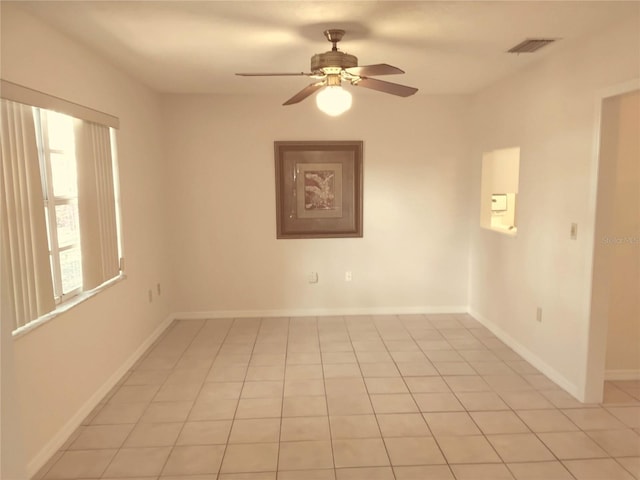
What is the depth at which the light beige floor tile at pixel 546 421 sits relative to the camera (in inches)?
104

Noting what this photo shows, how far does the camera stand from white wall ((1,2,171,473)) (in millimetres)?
2250

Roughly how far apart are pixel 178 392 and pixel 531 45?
3474mm

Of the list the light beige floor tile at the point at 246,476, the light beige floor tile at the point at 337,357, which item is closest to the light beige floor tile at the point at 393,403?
the light beige floor tile at the point at 337,357

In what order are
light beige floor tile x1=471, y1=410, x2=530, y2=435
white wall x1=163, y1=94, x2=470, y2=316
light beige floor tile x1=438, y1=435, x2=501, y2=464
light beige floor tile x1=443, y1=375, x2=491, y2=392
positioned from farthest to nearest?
white wall x1=163, y1=94, x2=470, y2=316, light beige floor tile x1=443, y1=375, x2=491, y2=392, light beige floor tile x1=471, y1=410, x2=530, y2=435, light beige floor tile x1=438, y1=435, x2=501, y2=464

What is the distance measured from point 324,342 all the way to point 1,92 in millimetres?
3057

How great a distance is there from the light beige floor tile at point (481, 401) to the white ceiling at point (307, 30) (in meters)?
2.41

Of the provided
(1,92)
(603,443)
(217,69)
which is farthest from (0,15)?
(603,443)

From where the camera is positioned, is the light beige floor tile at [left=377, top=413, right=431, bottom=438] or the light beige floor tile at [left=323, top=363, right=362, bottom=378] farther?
the light beige floor tile at [left=323, top=363, right=362, bottom=378]

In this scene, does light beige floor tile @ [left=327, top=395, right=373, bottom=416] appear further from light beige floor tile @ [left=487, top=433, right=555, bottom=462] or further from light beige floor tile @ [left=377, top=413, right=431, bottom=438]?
light beige floor tile @ [left=487, top=433, right=555, bottom=462]

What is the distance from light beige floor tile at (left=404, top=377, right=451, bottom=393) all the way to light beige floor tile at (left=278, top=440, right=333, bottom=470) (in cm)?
93

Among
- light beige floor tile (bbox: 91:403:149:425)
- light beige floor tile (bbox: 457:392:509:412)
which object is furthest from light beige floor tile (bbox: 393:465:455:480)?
light beige floor tile (bbox: 91:403:149:425)

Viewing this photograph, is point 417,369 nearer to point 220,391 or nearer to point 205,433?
point 220,391

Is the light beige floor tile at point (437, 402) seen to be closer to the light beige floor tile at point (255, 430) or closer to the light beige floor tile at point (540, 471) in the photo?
the light beige floor tile at point (540, 471)

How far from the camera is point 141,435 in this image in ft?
8.55
